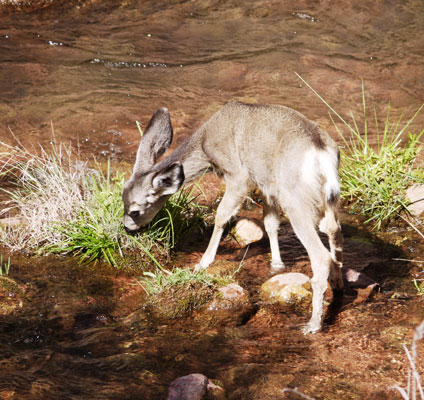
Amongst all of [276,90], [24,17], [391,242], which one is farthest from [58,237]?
[24,17]

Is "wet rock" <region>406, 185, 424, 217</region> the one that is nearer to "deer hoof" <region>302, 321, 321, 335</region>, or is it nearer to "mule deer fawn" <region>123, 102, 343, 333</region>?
"mule deer fawn" <region>123, 102, 343, 333</region>

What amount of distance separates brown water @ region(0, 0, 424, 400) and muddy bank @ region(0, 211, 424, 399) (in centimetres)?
2

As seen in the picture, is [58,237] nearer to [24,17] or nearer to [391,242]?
[391,242]

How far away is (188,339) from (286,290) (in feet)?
3.78

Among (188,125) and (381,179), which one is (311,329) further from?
(188,125)

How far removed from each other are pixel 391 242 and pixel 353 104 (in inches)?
166

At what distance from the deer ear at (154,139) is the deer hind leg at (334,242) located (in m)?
2.17

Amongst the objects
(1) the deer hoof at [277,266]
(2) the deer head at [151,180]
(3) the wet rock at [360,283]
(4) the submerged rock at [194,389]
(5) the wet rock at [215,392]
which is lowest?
(1) the deer hoof at [277,266]

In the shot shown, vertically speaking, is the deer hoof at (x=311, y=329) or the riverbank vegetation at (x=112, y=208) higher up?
the riverbank vegetation at (x=112, y=208)

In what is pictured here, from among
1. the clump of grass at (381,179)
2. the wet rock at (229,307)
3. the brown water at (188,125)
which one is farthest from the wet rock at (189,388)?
the clump of grass at (381,179)

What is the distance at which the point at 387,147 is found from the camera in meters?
7.49

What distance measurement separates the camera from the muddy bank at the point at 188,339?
440 cm

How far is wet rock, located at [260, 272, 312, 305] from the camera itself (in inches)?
225

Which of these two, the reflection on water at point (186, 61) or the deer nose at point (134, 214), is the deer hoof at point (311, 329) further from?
the reflection on water at point (186, 61)
